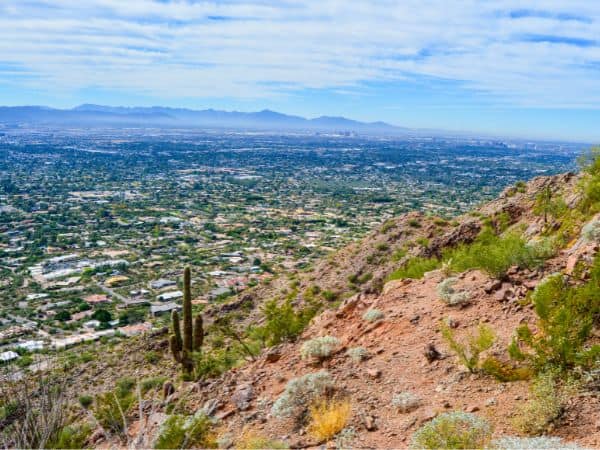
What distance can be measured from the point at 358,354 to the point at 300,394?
4.64 ft

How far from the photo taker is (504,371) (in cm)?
717

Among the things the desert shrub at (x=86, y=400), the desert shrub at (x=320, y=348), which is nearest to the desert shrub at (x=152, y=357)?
the desert shrub at (x=86, y=400)

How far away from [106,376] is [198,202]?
262ft

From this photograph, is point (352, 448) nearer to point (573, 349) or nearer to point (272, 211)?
point (573, 349)

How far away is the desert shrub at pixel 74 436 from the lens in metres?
9.91

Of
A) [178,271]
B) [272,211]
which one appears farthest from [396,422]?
[272,211]

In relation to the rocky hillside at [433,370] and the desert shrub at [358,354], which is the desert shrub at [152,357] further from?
the desert shrub at [358,354]

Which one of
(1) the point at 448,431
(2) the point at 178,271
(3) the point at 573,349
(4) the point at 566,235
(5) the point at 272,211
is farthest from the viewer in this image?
(5) the point at 272,211

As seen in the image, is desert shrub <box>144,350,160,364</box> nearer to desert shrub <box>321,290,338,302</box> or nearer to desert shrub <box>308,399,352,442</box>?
desert shrub <box>321,290,338,302</box>

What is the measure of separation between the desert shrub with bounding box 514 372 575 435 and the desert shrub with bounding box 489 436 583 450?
0.97 ft

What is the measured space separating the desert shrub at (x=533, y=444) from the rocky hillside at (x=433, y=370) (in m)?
0.12

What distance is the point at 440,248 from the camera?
19438 mm

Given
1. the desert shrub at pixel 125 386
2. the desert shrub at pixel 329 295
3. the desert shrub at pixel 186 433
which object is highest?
the desert shrub at pixel 186 433

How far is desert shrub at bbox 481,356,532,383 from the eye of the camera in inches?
275
